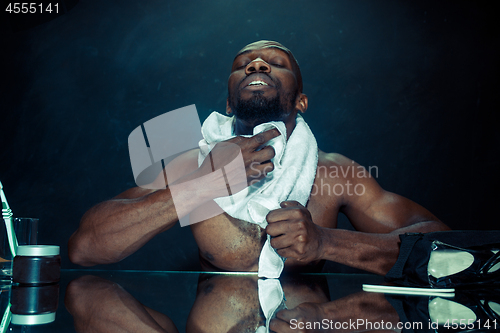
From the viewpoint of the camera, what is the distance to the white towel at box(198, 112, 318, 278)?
881mm

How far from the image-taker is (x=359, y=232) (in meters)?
0.89

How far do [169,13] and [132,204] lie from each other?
924mm

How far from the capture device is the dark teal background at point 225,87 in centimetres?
149

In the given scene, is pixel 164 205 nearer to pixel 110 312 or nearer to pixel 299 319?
pixel 110 312

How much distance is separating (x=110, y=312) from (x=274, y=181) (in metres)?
0.54

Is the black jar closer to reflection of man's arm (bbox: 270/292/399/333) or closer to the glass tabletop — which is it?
the glass tabletop

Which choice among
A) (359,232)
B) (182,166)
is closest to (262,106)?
(182,166)

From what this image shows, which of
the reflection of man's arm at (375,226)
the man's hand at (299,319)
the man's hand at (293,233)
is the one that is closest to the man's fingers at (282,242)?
the man's hand at (293,233)

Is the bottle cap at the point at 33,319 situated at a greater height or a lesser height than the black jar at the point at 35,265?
greater

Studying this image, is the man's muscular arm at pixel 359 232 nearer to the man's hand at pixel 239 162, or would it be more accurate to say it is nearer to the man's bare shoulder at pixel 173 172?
the man's hand at pixel 239 162

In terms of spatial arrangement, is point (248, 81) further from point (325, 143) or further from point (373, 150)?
point (373, 150)

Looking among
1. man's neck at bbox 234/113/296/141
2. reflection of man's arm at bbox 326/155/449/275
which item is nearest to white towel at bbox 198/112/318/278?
man's neck at bbox 234/113/296/141

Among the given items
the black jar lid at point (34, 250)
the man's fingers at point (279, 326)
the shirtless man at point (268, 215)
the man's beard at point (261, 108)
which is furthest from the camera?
the man's beard at point (261, 108)

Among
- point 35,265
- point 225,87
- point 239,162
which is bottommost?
point 35,265
